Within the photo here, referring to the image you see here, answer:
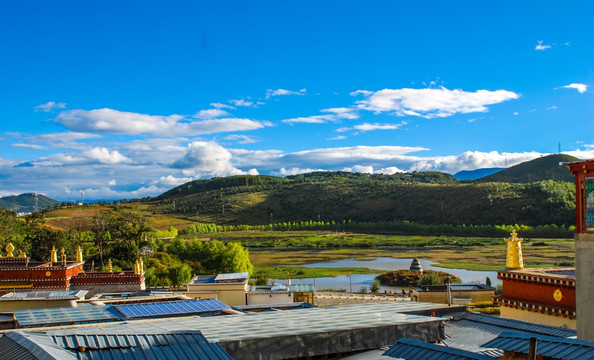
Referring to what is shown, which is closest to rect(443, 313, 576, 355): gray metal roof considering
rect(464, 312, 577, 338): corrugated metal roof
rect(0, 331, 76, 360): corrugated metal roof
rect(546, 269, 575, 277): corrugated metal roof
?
rect(464, 312, 577, 338): corrugated metal roof

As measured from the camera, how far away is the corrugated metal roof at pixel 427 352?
8.33 metres

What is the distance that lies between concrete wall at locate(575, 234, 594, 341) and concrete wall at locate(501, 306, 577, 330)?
6.17 meters

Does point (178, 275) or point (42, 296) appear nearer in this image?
point (42, 296)

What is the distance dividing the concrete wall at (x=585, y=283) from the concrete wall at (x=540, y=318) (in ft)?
20.2

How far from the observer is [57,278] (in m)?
27.1

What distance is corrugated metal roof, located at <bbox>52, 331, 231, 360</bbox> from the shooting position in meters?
8.95

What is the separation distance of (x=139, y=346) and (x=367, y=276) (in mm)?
49389

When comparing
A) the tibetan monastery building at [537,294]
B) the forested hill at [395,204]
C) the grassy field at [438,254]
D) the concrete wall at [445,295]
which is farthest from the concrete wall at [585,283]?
the forested hill at [395,204]

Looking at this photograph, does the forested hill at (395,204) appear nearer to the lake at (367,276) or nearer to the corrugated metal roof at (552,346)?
the lake at (367,276)

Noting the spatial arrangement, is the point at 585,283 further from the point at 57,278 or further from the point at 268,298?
the point at 57,278

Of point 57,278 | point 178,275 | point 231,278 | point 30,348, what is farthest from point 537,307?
point 178,275

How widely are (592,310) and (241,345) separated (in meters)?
7.08

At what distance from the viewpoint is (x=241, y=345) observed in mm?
10648

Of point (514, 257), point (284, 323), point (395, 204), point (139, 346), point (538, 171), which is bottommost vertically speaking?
point (284, 323)
